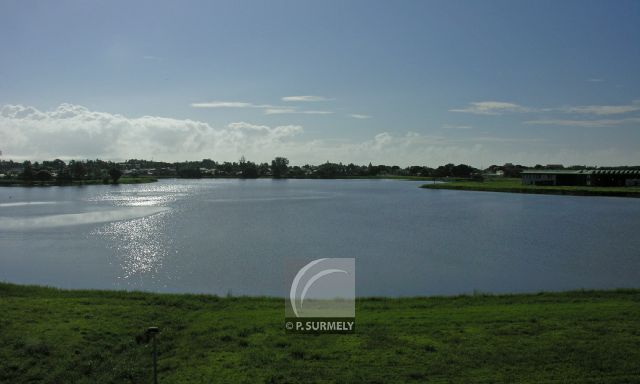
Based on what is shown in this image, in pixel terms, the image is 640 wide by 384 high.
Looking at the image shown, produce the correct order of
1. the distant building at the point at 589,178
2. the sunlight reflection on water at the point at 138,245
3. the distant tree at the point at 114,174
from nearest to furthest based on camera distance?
the sunlight reflection on water at the point at 138,245 → the distant building at the point at 589,178 → the distant tree at the point at 114,174

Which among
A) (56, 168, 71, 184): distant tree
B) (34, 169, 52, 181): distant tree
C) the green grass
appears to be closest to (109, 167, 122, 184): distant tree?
(56, 168, 71, 184): distant tree

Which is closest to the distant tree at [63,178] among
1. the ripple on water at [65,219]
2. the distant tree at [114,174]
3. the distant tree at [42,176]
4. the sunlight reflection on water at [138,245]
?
the distant tree at [42,176]

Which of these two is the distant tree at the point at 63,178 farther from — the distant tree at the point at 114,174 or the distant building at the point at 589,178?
the distant building at the point at 589,178

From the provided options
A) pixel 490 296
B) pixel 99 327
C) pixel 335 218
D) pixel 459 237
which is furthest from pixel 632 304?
pixel 335 218

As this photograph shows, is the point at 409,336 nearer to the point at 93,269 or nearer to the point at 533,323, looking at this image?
the point at 533,323

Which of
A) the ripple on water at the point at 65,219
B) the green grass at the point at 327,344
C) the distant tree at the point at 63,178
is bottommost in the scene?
the ripple on water at the point at 65,219

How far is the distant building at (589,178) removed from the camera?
85062 millimetres

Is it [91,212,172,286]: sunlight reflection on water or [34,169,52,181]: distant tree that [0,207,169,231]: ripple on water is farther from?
[34,169,52,181]: distant tree

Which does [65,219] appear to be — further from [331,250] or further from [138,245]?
[331,250]

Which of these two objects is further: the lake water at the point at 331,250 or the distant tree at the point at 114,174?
the distant tree at the point at 114,174

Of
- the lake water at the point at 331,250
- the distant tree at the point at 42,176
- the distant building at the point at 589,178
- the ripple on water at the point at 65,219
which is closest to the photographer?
the lake water at the point at 331,250

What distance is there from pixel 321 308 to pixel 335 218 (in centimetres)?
3300

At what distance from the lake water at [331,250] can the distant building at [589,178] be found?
4280 centimetres

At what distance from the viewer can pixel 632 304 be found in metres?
13.7
